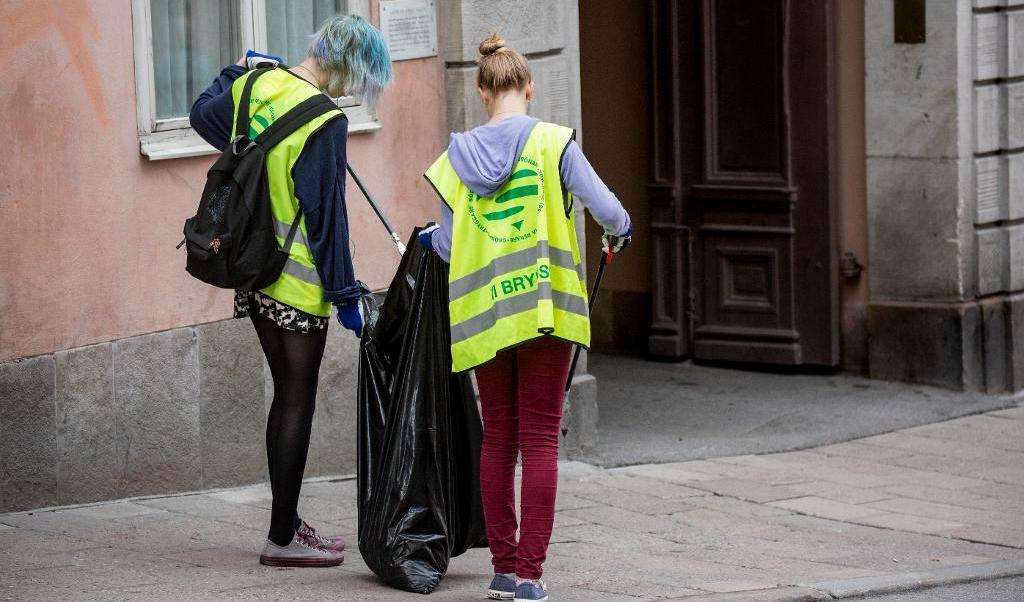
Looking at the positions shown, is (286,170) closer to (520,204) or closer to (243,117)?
(243,117)

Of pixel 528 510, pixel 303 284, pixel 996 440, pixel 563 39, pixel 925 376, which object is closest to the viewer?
pixel 528 510

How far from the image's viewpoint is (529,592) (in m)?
5.32

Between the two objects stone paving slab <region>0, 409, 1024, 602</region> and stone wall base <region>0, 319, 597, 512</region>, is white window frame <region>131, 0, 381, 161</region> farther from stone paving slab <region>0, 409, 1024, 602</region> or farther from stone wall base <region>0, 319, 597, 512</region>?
stone paving slab <region>0, 409, 1024, 602</region>

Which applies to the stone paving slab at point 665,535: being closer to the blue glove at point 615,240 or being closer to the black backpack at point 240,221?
the black backpack at point 240,221

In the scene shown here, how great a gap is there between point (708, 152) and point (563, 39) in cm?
252

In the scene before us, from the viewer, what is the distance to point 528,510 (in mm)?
5297

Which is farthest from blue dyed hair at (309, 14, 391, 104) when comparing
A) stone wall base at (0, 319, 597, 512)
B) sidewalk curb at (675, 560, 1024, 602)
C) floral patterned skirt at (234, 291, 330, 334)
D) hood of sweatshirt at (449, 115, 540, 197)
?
sidewalk curb at (675, 560, 1024, 602)

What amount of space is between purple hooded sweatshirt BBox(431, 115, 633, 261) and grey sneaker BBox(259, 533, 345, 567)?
1457mm

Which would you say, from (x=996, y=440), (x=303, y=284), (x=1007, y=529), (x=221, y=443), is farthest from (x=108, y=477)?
(x=996, y=440)

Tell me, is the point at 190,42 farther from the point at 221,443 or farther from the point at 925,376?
the point at 925,376

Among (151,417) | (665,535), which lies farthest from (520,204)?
(151,417)

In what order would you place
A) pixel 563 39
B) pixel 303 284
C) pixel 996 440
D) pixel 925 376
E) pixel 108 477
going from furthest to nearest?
1. pixel 925 376
2. pixel 996 440
3. pixel 563 39
4. pixel 108 477
5. pixel 303 284

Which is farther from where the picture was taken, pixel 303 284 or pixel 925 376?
pixel 925 376

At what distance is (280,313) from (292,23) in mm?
2265
